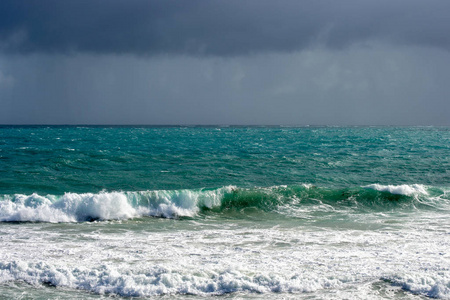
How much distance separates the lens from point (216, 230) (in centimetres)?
1145

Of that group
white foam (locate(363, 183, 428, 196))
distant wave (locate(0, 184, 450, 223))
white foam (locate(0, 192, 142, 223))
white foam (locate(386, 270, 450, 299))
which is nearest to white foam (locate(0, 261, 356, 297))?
white foam (locate(386, 270, 450, 299))

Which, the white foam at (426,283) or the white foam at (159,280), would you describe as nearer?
the white foam at (426,283)

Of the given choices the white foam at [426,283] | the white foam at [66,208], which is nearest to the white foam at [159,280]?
the white foam at [426,283]

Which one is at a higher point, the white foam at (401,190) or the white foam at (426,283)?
the white foam at (401,190)

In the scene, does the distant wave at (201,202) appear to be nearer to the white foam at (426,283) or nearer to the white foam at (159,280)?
the white foam at (159,280)

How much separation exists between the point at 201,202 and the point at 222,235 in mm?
4278

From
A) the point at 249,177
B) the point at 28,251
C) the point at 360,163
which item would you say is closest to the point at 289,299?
the point at 28,251

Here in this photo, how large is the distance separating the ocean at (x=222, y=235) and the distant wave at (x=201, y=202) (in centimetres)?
4

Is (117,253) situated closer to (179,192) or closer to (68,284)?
(68,284)

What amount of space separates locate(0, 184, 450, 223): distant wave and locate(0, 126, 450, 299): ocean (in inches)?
1.7

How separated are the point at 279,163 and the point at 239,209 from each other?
11666mm

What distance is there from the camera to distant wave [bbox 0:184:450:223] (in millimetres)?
13180

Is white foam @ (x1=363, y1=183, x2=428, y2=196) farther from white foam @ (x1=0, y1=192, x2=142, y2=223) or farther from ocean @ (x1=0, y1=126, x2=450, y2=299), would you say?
white foam @ (x1=0, y1=192, x2=142, y2=223)

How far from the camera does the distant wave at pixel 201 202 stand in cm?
1318
